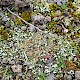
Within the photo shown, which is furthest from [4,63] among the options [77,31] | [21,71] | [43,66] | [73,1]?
[73,1]

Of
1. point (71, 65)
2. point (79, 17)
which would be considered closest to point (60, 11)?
point (79, 17)

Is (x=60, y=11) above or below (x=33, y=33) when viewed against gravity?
above

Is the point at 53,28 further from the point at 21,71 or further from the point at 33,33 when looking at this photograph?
the point at 21,71

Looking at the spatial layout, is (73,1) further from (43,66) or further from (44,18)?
(43,66)

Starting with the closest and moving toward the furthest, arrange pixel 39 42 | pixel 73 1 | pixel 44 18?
1. pixel 39 42
2. pixel 44 18
3. pixel 73 1

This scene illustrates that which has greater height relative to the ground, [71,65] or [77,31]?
[77,31]

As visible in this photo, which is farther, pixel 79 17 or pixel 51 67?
pixel 79 17

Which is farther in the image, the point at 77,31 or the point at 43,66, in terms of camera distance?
the point at 77,31

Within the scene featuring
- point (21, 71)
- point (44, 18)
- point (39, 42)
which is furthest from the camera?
point (44, 18)


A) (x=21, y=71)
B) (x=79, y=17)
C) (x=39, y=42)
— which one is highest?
(x=79, y=17)
